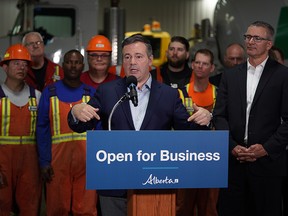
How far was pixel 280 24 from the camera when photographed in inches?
281

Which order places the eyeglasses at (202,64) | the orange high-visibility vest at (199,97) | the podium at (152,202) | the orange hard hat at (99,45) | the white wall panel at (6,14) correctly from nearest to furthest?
1. the podium at (152,202)
2. the orange high-visibility vest at (199,97)
3. the eyeglasses at (202,64)
4. the orange hard hat at (99,45)
5. the white wall panel at (6,14)

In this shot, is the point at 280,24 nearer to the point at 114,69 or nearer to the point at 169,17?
the point at 114,69

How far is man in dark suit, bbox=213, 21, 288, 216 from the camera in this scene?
3842mm

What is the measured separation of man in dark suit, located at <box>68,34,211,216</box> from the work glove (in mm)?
1603

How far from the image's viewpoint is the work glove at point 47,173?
4.81m

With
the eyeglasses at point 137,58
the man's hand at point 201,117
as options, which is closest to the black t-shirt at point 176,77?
the eyeglasses at point 137,58

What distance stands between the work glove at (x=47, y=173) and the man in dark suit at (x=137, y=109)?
1.60 meters

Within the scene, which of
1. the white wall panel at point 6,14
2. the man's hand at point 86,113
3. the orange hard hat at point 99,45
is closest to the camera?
the man's hand at point 86,113

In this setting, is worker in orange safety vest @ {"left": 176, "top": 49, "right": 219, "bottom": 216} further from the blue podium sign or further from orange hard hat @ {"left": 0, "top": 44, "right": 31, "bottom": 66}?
the blue podium sign

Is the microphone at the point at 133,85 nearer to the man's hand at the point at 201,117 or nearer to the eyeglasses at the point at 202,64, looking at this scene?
the man's hand at the point at 201,117

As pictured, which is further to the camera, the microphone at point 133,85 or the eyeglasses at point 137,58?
the eyeglasses at point 137,58

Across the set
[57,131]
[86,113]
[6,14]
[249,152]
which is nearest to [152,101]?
[86,113]

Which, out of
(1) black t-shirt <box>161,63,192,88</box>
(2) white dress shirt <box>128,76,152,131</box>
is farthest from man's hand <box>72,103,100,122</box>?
(1) black t-shirt <box>161,63,192,88</box>

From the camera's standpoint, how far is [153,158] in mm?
2758
